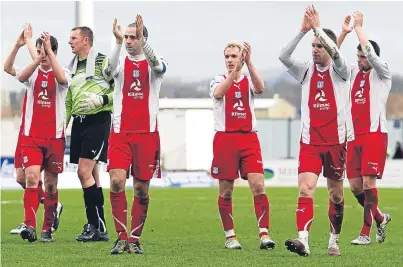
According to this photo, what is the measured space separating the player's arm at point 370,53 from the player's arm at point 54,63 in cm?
346

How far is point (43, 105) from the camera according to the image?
523 inches

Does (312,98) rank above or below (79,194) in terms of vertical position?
above

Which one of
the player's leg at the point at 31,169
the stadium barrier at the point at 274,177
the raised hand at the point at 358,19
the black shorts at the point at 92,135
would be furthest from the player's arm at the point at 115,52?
the stadium barrier at the point at 274,177

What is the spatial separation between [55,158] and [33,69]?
116 centimetres

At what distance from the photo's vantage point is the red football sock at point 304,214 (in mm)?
11289

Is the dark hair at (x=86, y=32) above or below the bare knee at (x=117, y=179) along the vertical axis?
above

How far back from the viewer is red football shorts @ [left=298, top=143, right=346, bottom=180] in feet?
37.8

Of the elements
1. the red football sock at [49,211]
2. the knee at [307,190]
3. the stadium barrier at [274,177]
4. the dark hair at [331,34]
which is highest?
the dark hair at [331,34]

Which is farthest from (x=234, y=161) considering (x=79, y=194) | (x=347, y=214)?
(x=79, y=194)

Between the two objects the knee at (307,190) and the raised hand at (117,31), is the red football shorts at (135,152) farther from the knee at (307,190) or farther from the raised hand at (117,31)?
the knee at (307,190)

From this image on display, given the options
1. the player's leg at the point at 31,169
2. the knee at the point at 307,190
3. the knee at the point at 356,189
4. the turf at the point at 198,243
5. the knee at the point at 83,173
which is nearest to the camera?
the turf at the point at 198,243

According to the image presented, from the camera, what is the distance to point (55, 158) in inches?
527

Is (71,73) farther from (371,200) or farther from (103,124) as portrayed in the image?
(371,200)

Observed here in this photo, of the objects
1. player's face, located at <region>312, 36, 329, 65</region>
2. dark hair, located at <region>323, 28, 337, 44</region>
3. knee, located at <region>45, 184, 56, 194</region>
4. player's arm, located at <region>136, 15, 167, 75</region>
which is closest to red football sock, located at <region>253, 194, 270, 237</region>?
player's face, located at <region>312, 36, 329, 65</region>
